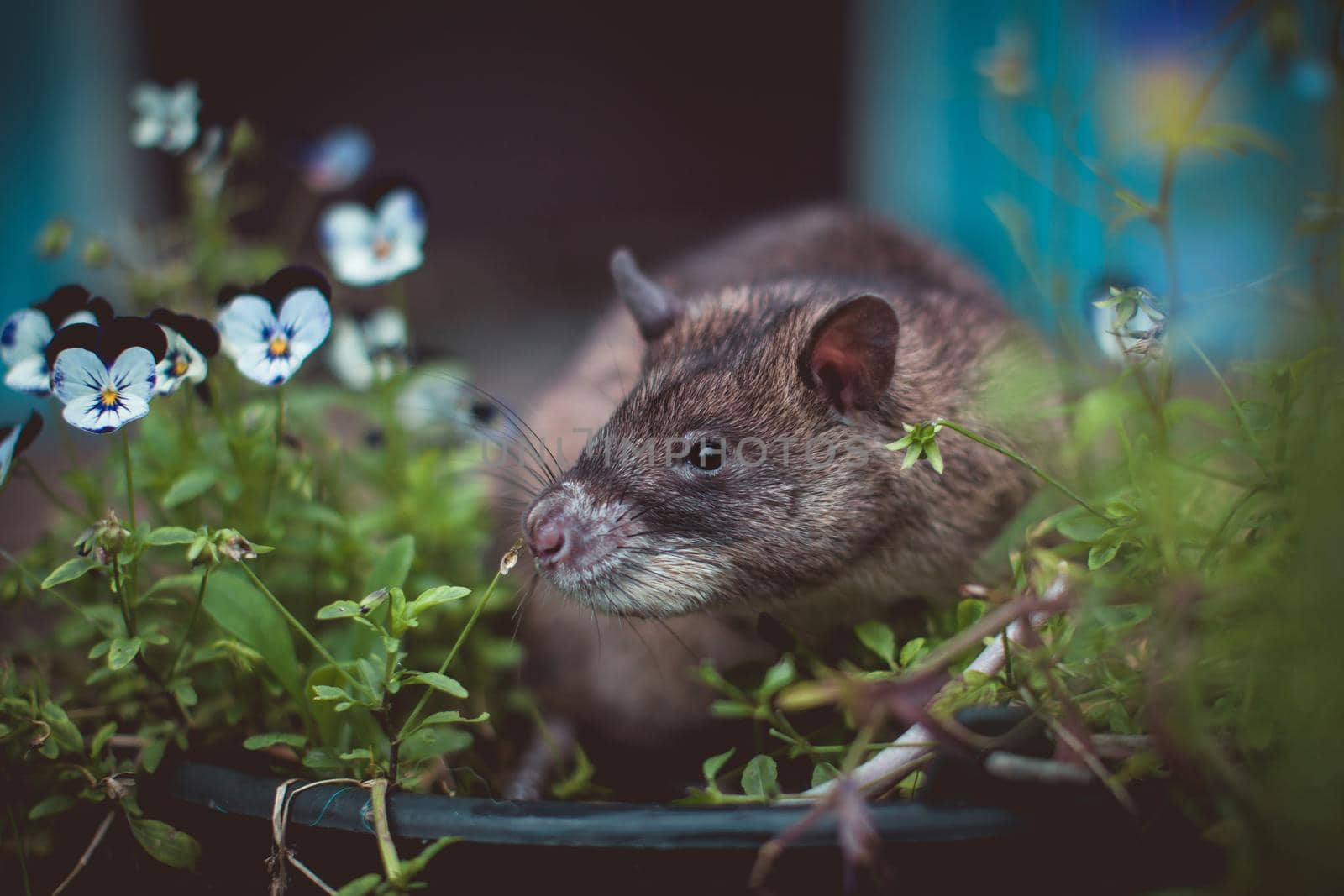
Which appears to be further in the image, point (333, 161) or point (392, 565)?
point (333, 161)

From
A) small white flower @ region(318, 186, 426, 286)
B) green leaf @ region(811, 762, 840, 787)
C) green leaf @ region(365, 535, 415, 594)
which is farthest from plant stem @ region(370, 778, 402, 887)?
small white flower @ region(318, 186, 426, 286)

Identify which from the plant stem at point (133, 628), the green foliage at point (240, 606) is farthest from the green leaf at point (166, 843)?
the plant stem at point (133, 628)

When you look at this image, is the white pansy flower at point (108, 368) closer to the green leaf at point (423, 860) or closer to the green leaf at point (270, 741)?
the green leaf at point (270, 741)

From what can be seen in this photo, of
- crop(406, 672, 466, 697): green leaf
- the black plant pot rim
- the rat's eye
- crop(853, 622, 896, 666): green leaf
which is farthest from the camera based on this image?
the rat's eye

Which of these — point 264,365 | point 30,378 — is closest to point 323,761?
point 264,365

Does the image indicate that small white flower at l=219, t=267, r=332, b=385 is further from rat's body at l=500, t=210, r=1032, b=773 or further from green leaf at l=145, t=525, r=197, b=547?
rat's body at l=500, t=210, r=1032, b=773

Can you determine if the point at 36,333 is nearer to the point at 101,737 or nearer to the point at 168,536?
the point at 168,536

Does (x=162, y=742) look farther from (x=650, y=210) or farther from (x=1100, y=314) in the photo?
(x=650, y=210)
